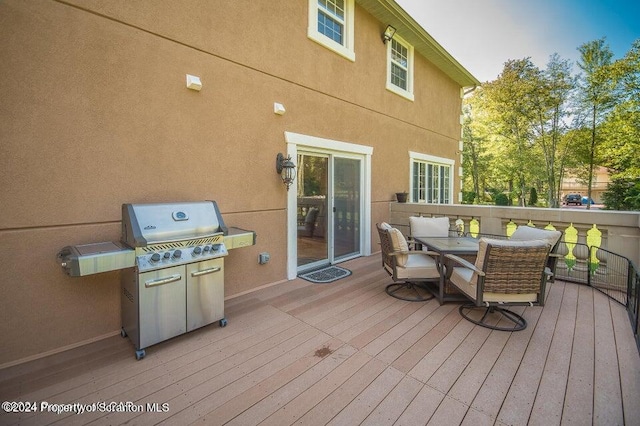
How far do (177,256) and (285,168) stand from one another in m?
2.21

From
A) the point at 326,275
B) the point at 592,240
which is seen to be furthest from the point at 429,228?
the point at 592,240

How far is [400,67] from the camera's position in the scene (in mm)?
7242

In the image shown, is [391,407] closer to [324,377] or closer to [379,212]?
[324,377]

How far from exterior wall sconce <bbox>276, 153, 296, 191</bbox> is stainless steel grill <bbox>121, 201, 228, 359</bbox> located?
1.56 meters

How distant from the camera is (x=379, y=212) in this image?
665 centimetres

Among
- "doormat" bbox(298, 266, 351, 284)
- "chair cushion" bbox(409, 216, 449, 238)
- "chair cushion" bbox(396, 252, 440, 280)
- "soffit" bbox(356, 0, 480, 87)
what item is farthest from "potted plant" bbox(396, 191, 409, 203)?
"soffit" bbox(356, 0, 480, 87)

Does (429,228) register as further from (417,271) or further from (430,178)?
(430,178)

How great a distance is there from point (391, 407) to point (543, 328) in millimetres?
2240

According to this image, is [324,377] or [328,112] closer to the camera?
[324,377]

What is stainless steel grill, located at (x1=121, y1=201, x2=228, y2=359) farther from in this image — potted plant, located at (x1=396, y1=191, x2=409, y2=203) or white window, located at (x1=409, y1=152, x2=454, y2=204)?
white window, located at (x1=409, y1=152, x2=454, y2=204)

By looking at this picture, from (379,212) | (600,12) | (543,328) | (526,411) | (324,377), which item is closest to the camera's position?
(526,411)

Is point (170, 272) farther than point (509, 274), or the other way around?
point (509, 274)

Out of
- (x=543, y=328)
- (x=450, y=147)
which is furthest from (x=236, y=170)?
(x=450, y=147)

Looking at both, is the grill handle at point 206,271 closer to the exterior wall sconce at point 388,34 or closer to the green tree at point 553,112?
the exterior wall sconce at point 388,34
